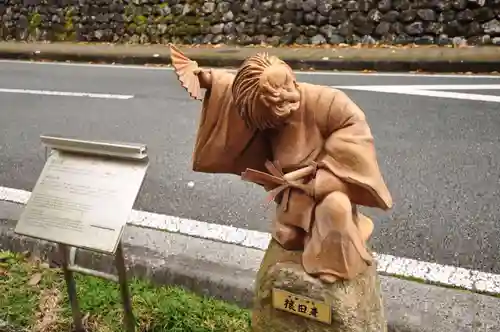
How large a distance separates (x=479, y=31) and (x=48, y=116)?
5531mm

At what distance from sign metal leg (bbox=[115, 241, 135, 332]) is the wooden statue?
700 mm

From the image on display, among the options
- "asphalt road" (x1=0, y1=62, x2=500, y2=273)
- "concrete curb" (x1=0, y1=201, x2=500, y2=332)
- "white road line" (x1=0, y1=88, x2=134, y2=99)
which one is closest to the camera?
"concrete curb" (x1=0, y1=201, x2=500, y2=332)

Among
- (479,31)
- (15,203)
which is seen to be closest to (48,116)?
(15,203)

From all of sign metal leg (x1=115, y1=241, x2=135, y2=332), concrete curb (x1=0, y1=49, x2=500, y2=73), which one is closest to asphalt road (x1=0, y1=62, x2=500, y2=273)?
concrete curb (x1=0, y1=49, x2=500, y2=73)

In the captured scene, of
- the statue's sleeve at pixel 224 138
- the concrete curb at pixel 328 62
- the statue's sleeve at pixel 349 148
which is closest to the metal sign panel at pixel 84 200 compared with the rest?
the statue's sleeve at pixel 224 138

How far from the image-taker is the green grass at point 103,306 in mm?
2523

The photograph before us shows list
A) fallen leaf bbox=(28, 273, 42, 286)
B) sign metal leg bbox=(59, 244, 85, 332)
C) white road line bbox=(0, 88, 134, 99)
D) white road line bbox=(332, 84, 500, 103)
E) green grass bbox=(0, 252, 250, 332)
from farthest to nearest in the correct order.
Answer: white road line bbox=(0, 88, 134, 99)
white road line bbox=(332, 84, 500, 103)
fallen leaf bbox=(28, 273, 42, 286)
green grass bbox=(0, 252, 250, 332)
sign metal leg bbox=(59, 244, 85, 332)

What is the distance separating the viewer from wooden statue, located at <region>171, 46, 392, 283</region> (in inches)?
65.2

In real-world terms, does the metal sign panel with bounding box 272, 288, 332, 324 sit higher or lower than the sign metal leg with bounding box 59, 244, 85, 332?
higher

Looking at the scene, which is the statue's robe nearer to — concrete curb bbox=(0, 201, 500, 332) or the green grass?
concrete curb bbox=(0, 201, 500, 332)

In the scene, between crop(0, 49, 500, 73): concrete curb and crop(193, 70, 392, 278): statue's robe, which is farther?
crop(0, 49, 500, 73): concrete curb

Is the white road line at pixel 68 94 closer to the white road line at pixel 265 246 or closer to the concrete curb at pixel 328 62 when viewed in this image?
the concrete curb at pixel 328 62

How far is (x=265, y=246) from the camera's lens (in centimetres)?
302

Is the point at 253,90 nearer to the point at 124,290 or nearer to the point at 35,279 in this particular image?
the point at 124,290
